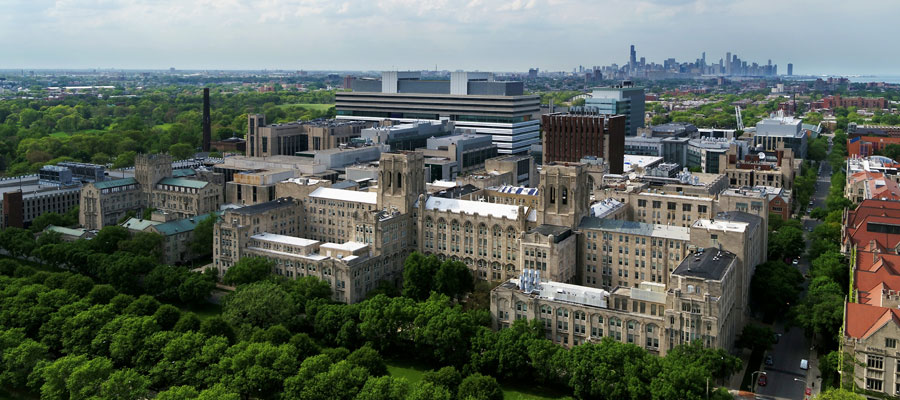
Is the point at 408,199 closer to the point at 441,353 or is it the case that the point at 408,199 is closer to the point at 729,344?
the point at 441,353

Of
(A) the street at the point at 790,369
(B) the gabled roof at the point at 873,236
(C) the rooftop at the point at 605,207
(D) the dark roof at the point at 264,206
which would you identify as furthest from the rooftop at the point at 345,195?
Answer: (B) the gabled roof at the point at 873,236

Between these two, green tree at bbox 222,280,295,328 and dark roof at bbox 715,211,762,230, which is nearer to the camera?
green tree at bbox 222,280,295,328

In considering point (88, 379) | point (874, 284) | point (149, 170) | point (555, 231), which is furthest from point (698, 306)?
point (149, 170)

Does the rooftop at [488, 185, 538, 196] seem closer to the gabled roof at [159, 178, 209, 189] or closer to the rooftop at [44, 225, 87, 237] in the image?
the gabled roof at [159, 178, 209, 189]

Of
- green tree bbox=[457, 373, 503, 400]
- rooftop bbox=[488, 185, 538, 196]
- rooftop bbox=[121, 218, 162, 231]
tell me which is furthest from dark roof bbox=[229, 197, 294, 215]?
green tree bbox=[457, 373, 503, 400]

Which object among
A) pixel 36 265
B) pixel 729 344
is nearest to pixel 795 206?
pixel 729 344

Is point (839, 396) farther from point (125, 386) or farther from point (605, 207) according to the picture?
point (125, 386)

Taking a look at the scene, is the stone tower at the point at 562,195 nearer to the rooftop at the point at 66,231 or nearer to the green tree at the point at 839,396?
the green tree at the point at 839,396
